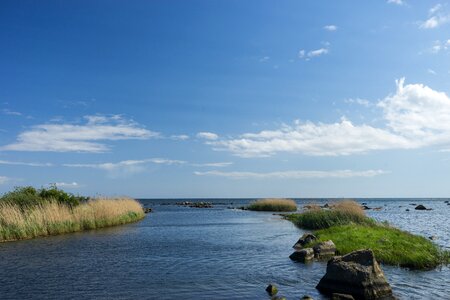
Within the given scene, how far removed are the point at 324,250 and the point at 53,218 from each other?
25.0m

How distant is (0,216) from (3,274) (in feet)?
50.2

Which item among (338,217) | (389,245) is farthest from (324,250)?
(338,217)

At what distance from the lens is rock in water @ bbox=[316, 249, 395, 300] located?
16266 millimetres

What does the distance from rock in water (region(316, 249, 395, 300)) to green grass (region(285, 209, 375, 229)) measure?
2022cm

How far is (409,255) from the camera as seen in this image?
76.1 ft

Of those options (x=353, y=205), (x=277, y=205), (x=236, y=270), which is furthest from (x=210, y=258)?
(x=277, y=205)

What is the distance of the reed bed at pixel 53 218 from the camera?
3331cm

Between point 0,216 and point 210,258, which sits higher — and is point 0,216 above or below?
above

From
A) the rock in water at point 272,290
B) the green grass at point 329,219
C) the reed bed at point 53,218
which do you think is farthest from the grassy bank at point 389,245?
the reed bed at point 53,218

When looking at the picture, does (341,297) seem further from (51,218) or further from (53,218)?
(53,218)

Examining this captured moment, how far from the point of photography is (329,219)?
42188 mm

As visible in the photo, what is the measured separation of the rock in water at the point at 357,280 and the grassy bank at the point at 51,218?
25976 mm

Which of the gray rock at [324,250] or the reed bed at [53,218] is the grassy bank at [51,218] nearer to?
the reed bed at [53,218]

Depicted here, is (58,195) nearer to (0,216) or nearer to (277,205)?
(0,216)
